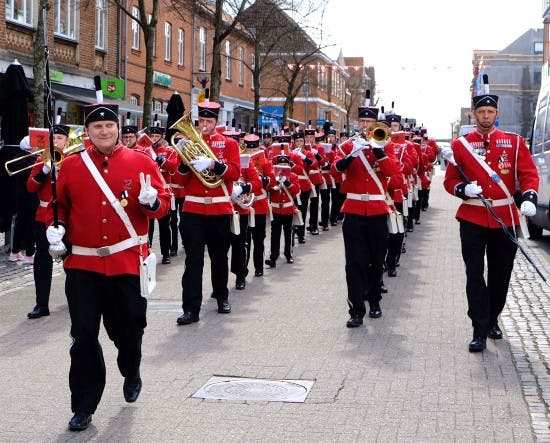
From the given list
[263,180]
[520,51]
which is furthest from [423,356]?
[520,51]

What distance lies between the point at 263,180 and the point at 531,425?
27.6 feet

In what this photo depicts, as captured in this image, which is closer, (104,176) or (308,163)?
(104,176)

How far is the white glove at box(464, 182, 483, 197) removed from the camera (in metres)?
8.12

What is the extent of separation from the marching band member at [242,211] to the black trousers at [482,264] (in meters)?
2.85

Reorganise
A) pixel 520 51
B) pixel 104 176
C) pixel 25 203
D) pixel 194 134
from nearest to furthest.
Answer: pixel 104 176 → pixel 194 134 → pixel 25 203 → pixel 520 51

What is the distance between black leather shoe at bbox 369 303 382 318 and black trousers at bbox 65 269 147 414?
409 cm

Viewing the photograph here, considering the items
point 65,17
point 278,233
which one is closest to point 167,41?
point 65,17

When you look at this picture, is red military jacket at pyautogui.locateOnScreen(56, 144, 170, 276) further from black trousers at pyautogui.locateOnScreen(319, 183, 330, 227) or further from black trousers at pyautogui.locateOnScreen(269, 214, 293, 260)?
black trousers at pyautogui.locateOnScreen(319, 183, 330, 227)

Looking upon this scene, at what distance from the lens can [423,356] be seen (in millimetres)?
7941

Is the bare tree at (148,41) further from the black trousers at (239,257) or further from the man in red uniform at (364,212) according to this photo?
the man in red uniform at (364,212)

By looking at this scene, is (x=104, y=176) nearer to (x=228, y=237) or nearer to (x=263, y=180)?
(x=228, y=237)

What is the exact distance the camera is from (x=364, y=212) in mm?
9625

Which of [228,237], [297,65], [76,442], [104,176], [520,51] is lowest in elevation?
[76,442]

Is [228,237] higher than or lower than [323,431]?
higher
